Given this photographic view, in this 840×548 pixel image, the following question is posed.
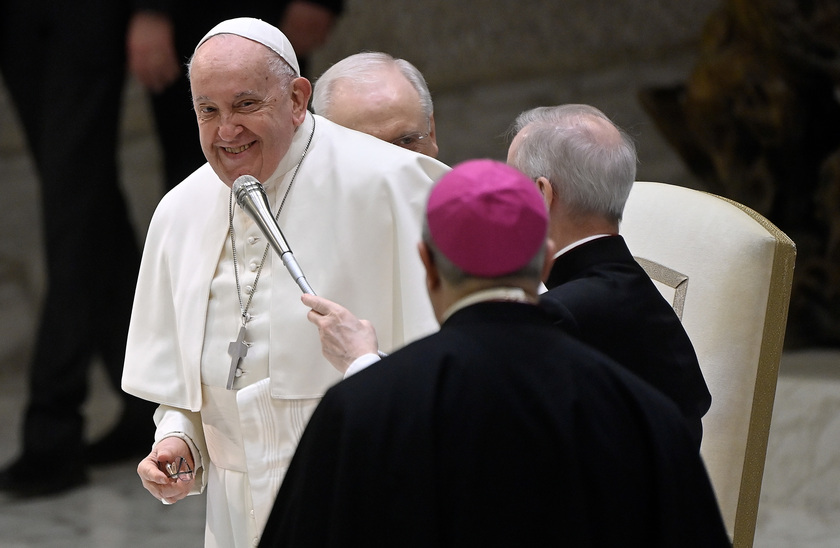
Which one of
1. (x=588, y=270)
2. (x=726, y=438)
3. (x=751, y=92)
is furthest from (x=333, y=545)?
(x=751, y=92)

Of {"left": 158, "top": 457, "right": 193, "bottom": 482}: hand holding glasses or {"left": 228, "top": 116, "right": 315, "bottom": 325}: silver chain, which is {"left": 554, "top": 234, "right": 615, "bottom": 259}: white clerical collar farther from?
{"left": 158, "top": 457, "right": 193, "bottom": 482}: hand holding glasses

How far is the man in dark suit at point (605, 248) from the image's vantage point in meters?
2.31

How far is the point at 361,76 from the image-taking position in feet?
10.0

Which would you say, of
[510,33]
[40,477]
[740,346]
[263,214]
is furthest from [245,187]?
[510,33]

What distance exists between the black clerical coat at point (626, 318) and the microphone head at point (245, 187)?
589 millimetres

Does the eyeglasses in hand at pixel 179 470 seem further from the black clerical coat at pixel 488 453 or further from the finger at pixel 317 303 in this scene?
the black clerical coat at pixel 488 453

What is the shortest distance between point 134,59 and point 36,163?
0.77 m

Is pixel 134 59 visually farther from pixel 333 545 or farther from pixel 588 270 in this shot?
pixel 333 545

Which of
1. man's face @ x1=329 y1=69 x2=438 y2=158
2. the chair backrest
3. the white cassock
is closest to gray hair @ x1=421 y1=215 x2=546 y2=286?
the white cassock

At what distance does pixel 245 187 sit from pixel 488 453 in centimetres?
91

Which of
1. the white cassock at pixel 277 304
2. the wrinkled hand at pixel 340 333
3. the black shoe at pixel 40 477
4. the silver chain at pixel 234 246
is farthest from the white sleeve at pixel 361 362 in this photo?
the black shoe at pixel 40 477

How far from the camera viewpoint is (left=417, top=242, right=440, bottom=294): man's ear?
165 centimetres

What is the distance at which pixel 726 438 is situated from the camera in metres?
2.80

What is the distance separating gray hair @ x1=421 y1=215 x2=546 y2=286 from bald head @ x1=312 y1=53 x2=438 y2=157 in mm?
1424
